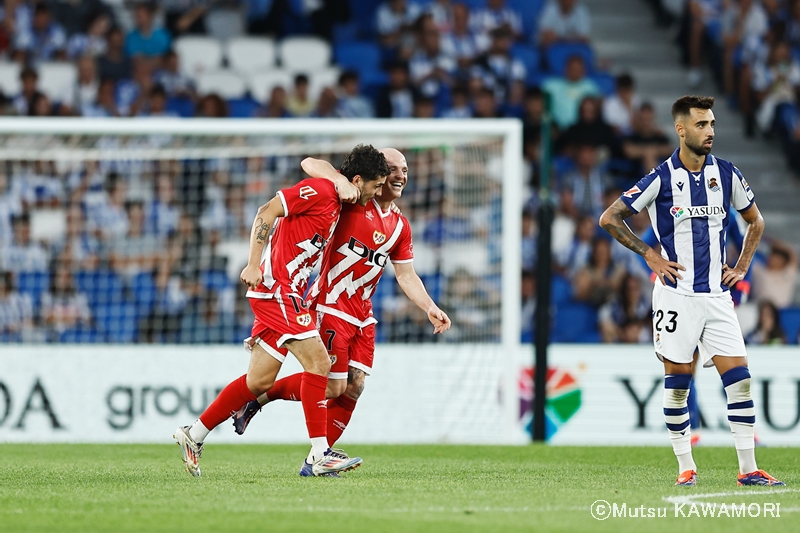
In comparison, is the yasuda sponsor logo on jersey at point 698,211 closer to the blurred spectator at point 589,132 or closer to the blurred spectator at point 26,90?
the blurred spectator at point 589,132

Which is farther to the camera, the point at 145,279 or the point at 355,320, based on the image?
the point at 145,279

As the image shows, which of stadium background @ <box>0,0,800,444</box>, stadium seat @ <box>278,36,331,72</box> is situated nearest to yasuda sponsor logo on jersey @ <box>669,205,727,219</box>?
stadium background @ <box>0,0,800,444</box>

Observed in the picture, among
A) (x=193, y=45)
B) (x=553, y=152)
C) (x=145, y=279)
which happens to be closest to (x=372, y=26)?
(x=193, y=45)

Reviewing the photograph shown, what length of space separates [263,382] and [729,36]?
13.7m

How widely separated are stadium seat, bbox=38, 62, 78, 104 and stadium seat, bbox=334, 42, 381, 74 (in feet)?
12.9

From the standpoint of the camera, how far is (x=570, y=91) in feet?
59.1

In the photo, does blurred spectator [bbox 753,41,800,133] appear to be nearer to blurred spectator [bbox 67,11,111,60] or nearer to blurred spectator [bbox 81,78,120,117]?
blurred spectator [bbox 81,78,120,117]

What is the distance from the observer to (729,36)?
1945 centimetres

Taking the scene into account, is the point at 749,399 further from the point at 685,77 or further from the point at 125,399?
the point at 685,77

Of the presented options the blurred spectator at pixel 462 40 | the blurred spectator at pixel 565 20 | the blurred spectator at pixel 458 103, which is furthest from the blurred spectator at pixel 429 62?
the blurred spectator at pixel 565 20

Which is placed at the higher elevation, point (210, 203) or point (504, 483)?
point (210, 203)

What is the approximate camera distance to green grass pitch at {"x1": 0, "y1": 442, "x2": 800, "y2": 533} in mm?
5762

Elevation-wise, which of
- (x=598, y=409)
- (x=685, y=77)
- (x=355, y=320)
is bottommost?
(x=598, y=409)

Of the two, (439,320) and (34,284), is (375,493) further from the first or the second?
(34,284)
